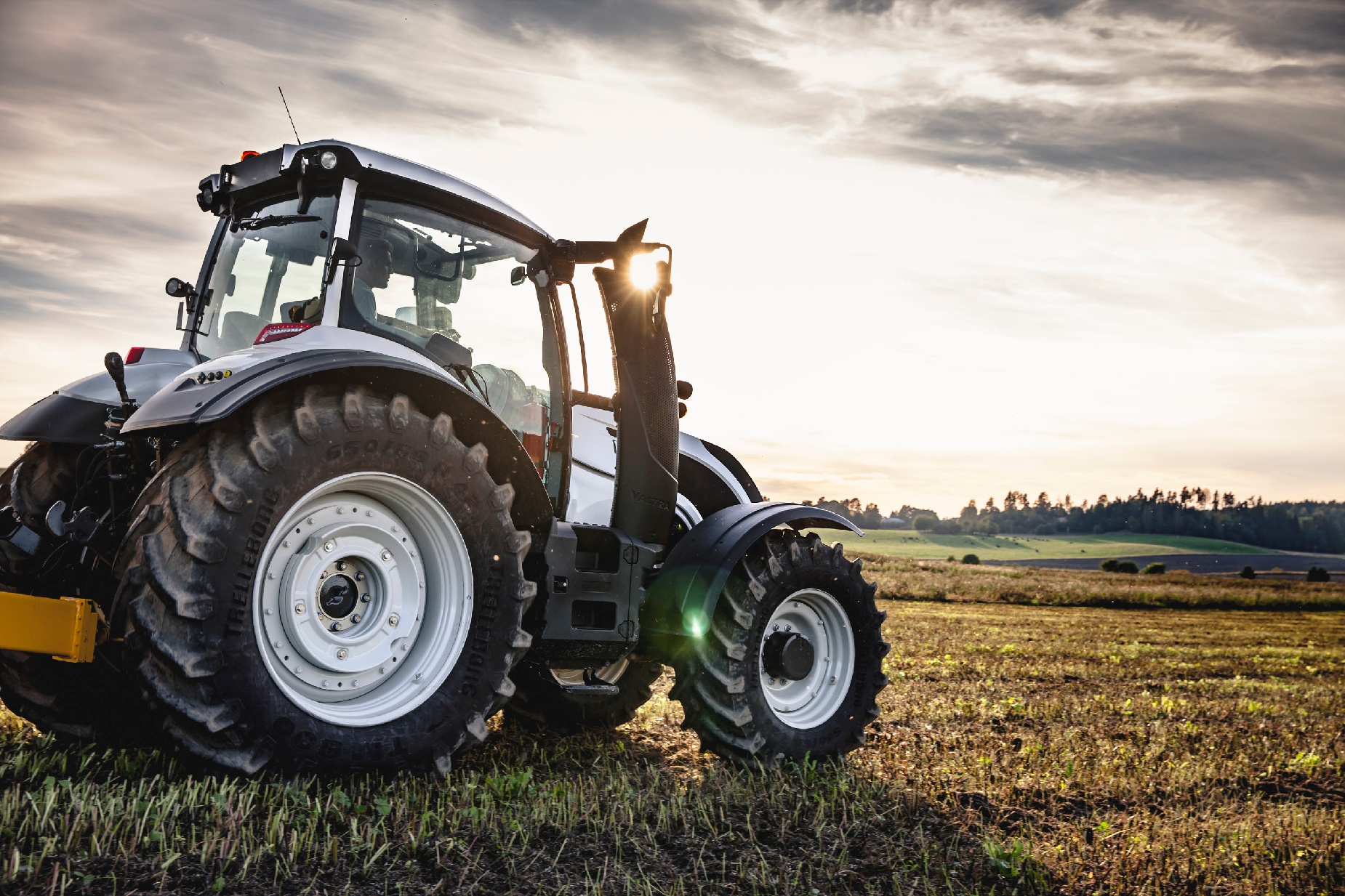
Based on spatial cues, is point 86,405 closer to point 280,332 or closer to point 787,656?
point 280,332

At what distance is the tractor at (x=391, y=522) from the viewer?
3650 millimetres

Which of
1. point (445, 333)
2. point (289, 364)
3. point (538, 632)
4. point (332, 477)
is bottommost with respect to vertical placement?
point (538, 632)

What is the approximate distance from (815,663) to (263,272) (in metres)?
3.81

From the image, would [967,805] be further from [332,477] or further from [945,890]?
[332,477]

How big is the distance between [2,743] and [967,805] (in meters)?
4.78

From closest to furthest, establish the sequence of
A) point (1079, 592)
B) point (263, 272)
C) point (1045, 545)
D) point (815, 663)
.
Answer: point (263, 272), point (815, 663), point (1079, 592), point (1045, 545)

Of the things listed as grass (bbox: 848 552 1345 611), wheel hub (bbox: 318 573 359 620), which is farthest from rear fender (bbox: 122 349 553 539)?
grass (bbox: 848 552 1345 611)

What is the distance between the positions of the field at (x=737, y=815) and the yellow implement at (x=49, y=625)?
53 cm

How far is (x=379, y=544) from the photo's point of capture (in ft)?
13.9

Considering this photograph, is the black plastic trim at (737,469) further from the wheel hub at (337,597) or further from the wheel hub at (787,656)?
the wheel hub at (337,597)

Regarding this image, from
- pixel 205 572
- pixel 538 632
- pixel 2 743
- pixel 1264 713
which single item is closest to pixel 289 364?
pixel 205 572

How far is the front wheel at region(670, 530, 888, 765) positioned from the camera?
17.5ft

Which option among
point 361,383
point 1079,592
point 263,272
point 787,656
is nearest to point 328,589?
point 361,383

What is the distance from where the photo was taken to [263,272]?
5.16m
